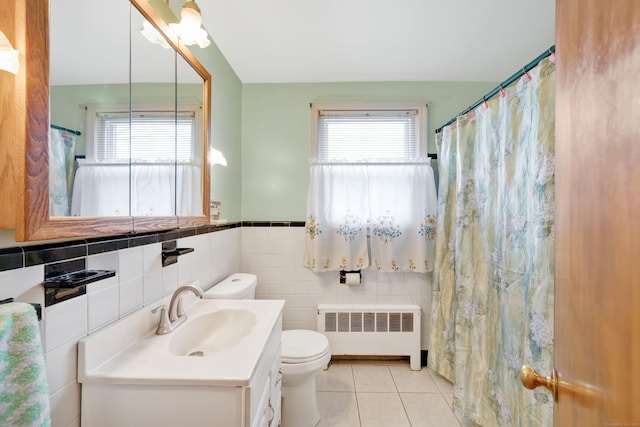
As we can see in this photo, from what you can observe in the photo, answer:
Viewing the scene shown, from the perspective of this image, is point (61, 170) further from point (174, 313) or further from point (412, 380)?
point (412, 380)

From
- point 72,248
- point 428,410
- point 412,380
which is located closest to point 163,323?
point 72,248

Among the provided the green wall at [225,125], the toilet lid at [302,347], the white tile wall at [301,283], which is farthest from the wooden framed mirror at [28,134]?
the white tile wall at [301,283]

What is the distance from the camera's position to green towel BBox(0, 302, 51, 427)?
504 millimetres

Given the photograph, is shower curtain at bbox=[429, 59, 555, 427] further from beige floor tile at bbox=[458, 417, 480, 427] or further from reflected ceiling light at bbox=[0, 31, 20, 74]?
reflected ceiling light at bbox=[0, 31, 20, 74]

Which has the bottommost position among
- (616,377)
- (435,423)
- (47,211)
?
(435,423)

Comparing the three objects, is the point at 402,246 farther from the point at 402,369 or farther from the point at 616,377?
the point at 616,377

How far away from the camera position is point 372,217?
2.16 m

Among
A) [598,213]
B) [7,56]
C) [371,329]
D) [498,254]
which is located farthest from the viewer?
[371,329]

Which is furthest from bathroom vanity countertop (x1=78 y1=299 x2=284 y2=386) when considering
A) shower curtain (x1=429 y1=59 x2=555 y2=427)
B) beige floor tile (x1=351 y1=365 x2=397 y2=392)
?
beige floor tile (x1=351 y1=365 x2=397 y2=392)

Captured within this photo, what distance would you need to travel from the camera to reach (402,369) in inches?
84.0

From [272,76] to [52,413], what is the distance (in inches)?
86.2

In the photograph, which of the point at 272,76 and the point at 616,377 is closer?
the point at 616,377

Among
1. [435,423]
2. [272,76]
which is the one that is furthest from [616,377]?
[272,76]

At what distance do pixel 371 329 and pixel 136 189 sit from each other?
1876 mm
